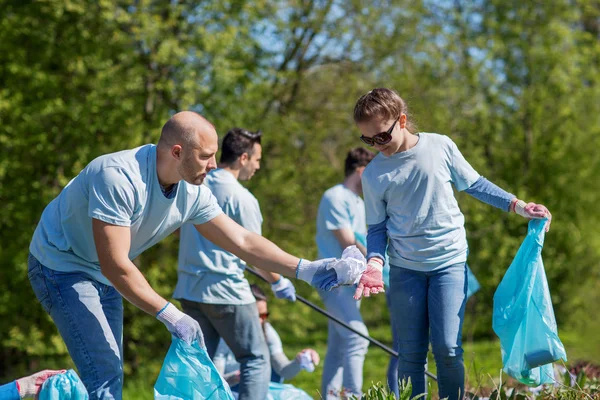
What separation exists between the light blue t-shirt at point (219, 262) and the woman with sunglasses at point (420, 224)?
0.82 metres

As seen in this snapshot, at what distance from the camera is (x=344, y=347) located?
191 inches

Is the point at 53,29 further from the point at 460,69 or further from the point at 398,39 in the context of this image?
the point at 460,69

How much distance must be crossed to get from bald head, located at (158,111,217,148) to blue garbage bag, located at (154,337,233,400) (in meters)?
0.80

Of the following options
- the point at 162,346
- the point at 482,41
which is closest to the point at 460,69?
the point at 482,41

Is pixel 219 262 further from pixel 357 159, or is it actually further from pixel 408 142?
pixel 357 159

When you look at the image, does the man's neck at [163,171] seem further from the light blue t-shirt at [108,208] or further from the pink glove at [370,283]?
the pink glove at [370,283]

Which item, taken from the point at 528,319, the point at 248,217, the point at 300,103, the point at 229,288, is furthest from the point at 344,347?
the point at 300,103

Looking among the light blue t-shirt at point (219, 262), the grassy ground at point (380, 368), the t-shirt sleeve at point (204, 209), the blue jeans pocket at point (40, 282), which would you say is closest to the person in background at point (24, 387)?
the blue jeans pocket at point (40, 282)

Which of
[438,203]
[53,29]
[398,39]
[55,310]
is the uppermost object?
[398,39]

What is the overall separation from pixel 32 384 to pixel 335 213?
234 centimetres

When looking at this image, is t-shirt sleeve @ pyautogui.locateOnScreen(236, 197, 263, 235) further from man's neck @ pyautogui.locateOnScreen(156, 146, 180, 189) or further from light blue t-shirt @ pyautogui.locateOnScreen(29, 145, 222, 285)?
man's neck @ pyautogui.locateOnScreen(156, 146, 180, 189)

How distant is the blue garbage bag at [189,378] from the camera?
10.2 feet

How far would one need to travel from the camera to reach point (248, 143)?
4.33 meters

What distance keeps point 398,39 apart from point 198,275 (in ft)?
23.0
